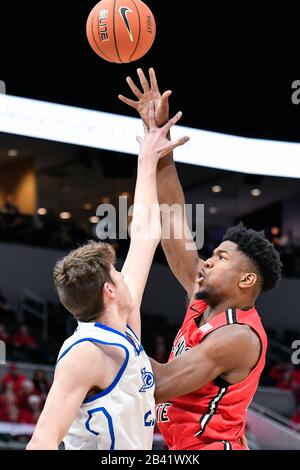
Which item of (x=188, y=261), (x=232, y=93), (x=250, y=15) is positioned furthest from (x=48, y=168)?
(x=188, y=261)

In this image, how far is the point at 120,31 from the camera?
3816mm

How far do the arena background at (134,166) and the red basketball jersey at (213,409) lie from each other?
4964mm

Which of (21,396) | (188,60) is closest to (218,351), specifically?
(21,396)

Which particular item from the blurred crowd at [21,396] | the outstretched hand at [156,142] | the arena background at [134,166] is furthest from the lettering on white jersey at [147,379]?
the blurred crowd at [21,396]

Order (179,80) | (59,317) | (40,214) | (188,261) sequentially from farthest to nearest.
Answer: (40,214) < (59,317) < (179,80) < (188,261)

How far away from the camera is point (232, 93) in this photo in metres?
10.9

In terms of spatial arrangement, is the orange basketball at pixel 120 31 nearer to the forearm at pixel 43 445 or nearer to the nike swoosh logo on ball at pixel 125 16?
the nike swoosh logo on ball at pixel 125 16

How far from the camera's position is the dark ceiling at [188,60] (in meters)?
9.24

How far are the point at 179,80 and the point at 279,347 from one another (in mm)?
4206

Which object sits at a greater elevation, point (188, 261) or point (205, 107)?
point (205, 107)

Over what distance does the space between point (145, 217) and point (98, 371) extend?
820 millimetres

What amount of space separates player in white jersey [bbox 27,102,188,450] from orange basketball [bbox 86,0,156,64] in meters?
1.33

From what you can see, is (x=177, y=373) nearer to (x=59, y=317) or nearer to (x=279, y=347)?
(x=59, y=317)

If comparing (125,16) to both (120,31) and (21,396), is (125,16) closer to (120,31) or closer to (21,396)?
(120,31)
